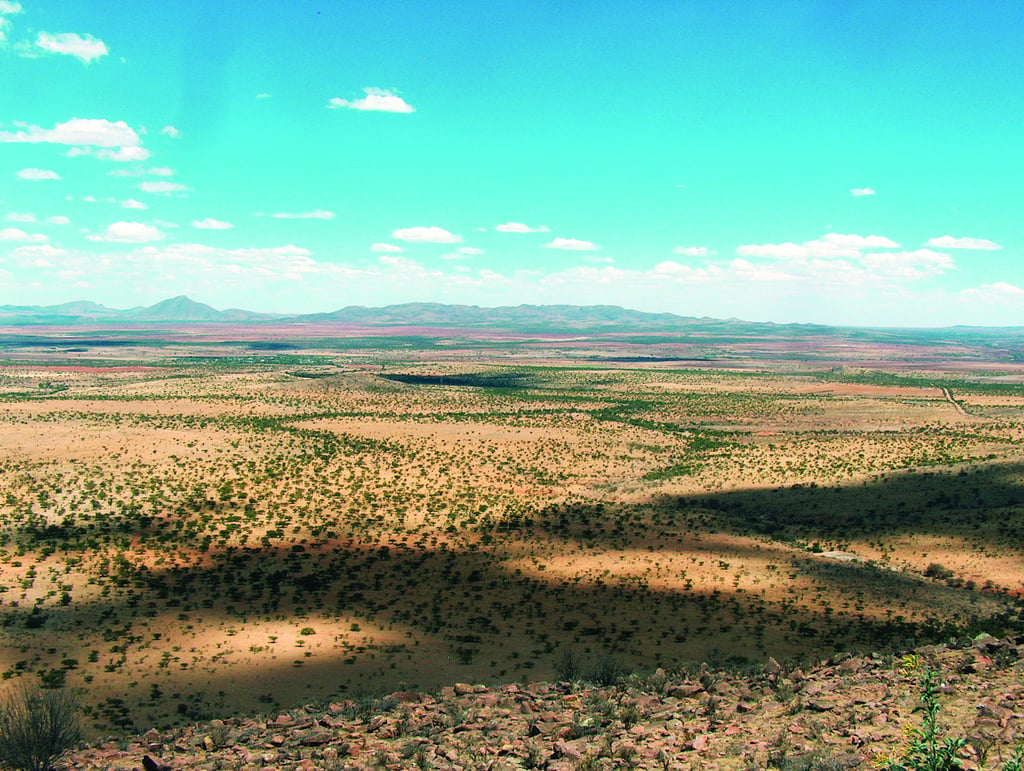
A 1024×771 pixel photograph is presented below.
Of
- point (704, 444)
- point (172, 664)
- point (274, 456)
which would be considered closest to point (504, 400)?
point (704, 444)

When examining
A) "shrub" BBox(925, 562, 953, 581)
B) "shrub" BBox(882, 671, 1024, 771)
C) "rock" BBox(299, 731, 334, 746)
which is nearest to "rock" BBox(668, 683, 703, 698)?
"shrub" BBox(882, 671, 1024, 771)

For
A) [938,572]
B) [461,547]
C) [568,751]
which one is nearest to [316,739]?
[568,751]

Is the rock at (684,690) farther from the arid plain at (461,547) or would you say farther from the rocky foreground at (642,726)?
the arid plain at (461,547)

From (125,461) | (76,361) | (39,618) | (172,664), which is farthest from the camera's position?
(76,361)

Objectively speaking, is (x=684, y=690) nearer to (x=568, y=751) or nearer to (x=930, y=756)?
(x=568, y=751)

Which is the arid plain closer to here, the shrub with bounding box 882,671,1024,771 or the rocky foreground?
the rocky foreground

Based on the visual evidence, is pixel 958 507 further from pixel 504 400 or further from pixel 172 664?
pixel 504 400

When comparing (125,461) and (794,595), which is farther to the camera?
(125,461)
